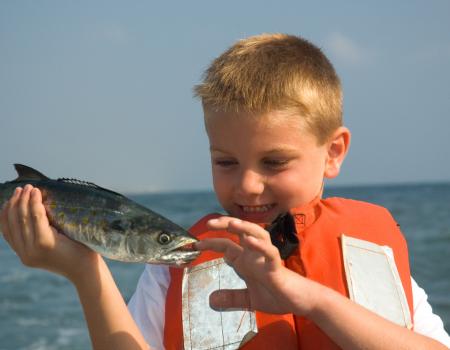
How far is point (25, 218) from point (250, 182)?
Result: 42.4 inches

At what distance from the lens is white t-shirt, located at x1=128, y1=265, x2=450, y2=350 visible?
11.4ft

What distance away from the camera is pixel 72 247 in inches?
123

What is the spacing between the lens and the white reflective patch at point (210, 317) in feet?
10.8

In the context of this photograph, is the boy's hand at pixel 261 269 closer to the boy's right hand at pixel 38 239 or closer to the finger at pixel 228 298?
the finger at pixel 228 298

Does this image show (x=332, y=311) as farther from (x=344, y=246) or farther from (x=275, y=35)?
(x=275, y=35)

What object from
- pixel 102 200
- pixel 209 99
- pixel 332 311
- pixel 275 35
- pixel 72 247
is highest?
pixel 275 35

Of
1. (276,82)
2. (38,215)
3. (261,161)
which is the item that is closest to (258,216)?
(261,161)

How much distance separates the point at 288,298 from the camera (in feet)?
8.31

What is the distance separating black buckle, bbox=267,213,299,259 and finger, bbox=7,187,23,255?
1.23m

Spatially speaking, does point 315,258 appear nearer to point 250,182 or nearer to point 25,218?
point 250,182

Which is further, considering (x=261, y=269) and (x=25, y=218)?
(x=25, y=218)

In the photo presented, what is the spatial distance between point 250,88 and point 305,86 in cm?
33

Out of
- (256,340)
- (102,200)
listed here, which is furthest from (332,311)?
(102,200)

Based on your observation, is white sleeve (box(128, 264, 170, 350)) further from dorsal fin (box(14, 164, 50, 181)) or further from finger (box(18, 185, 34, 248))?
dorsal fin (box(14, 164, 50, 181))
